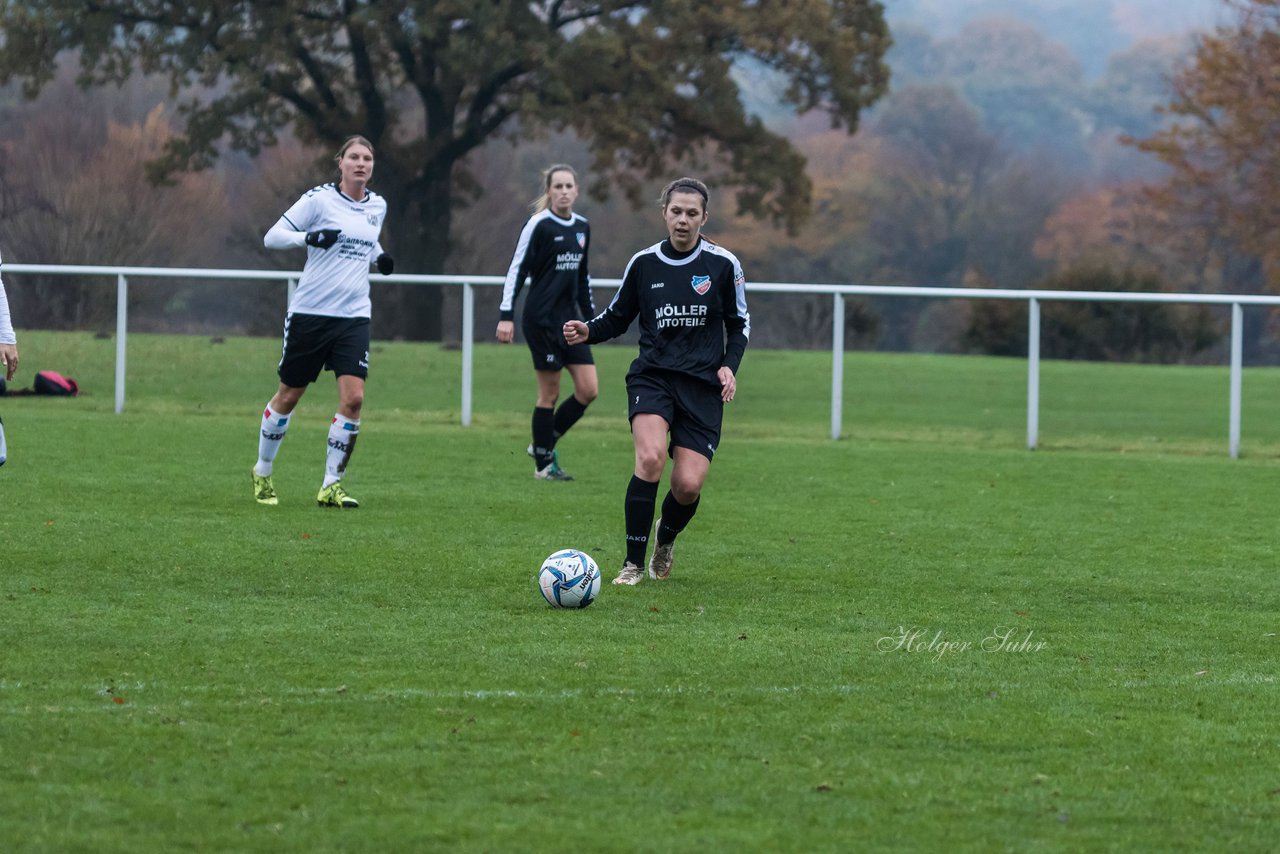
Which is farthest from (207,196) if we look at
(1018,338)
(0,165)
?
(1018,338)

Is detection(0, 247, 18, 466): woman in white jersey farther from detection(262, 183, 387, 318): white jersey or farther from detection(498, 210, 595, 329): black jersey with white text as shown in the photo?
detection(498, 210, 595, 329): black jersey with white text

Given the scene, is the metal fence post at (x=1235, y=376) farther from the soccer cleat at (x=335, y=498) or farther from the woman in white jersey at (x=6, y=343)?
the woman in white jersey at (x=6, y=343)

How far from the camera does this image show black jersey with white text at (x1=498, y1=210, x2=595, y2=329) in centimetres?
1246

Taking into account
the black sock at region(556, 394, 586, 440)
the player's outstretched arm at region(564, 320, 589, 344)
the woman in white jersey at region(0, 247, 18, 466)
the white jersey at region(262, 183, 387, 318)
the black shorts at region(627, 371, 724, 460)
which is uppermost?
the white jersey at region(262, 183, 387, 318)


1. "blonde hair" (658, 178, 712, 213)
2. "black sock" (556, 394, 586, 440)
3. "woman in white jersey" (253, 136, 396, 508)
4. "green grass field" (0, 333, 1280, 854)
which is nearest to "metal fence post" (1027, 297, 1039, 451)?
"green grass field" (0, 333, 1280, 854)

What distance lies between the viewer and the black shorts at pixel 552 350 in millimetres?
12656

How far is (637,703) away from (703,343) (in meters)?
2.88

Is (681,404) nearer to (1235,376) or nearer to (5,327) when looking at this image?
(5,327)

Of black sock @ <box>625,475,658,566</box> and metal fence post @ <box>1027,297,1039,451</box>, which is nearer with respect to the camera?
black sock @ <box>625,475,658,566</box>

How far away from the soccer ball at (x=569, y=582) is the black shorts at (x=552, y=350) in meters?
5.30

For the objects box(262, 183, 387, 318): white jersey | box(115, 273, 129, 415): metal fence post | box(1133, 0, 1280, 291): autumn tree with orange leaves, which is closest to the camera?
box(262, 183, 387, 318): white jersey

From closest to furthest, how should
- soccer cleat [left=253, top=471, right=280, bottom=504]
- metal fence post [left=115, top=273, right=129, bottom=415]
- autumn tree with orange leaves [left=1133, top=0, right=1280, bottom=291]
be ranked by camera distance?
soccer cleat [left=253, top=471, right=280, bottom=504]
metal fence post [left=115, top=273, right=129, bottom=415]
autumn tree with orange leaves [left=1133, top=0, right=1280, bottom=291]

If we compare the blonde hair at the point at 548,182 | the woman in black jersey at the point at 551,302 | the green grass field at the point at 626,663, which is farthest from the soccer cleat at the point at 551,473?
the blonde hair at the point at 548,182

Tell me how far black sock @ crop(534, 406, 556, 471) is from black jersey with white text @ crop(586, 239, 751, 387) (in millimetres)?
4461
